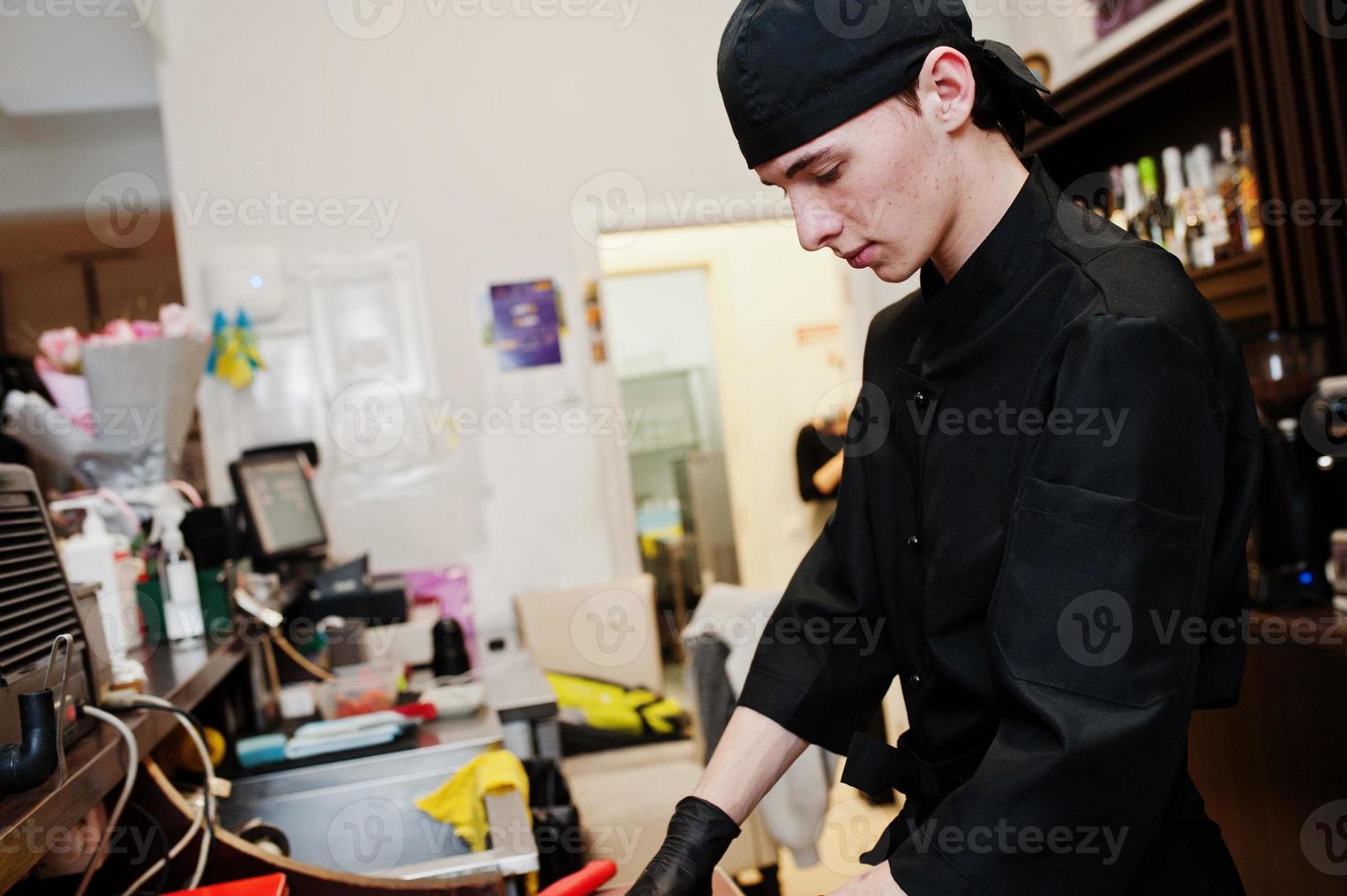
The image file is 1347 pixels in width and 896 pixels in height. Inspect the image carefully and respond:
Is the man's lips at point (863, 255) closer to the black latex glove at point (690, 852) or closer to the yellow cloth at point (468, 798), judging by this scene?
the black latex glove at point (690, 852)

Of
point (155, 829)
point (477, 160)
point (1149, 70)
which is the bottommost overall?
point (155, 829)

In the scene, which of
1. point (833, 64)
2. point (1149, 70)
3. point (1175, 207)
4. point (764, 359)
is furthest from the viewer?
point (764, 359)

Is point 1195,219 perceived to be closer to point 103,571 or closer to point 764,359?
point 103,571

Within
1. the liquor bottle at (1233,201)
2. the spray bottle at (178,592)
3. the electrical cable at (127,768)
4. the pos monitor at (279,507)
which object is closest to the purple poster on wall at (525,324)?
the pos monitor at (279,507)

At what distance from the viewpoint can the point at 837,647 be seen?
1179 mm

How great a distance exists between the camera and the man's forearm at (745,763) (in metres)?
1.10

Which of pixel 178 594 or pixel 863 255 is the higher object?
pixel 863 255

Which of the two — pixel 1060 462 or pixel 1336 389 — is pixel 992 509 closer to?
pixel 1060 462

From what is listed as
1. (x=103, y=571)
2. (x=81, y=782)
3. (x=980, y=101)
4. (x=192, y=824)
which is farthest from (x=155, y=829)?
(x=980, y=101)

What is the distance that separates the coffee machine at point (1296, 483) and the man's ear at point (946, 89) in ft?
4.86

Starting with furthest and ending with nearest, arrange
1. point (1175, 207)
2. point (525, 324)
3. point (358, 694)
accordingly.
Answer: point (525, 324), point (1175, 207), point (358, 694)

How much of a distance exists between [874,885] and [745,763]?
11.1 inches

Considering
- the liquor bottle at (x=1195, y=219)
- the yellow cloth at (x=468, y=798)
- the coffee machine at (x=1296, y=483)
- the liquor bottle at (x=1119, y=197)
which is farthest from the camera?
the liquor bottle at (x=1119, y=197)

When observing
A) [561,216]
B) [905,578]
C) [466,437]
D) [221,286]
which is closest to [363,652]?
[466,437]
